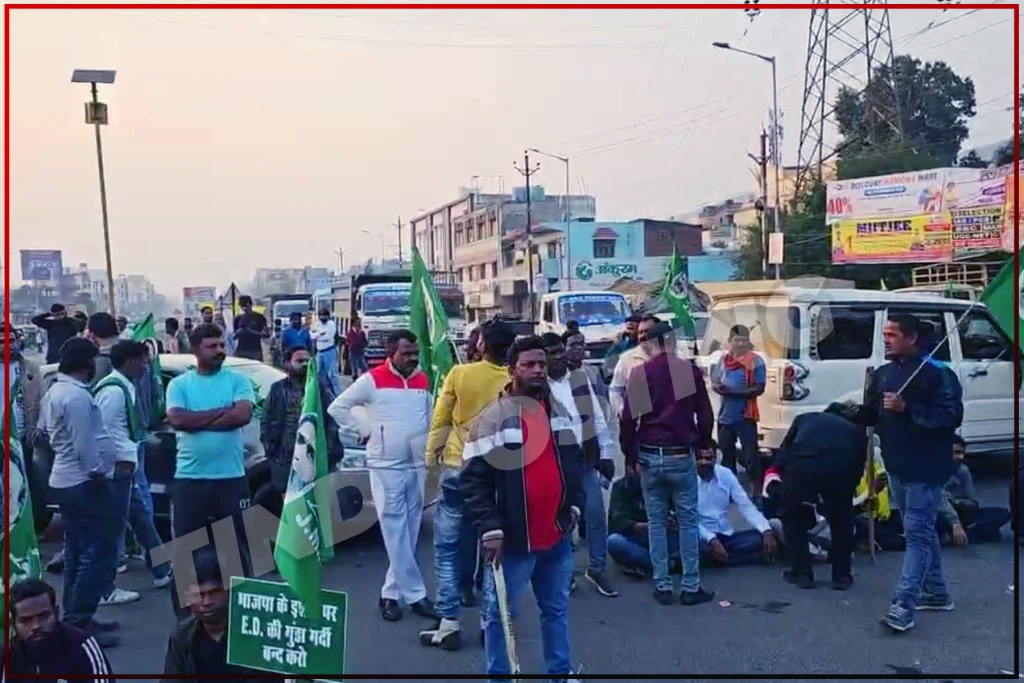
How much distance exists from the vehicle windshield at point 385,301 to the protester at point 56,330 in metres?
13.9

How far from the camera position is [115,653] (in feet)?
17.0

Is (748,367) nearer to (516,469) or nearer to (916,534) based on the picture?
(916,534)

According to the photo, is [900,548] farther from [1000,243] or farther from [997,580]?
[1000,243]

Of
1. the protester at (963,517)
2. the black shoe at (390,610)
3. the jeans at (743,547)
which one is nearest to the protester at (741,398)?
the protester at (963,517)

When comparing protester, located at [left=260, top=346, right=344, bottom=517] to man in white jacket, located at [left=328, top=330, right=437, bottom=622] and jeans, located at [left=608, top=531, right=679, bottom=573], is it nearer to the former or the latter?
man in white jacket, located at [left=328, top=330, right=437, bottom=622]

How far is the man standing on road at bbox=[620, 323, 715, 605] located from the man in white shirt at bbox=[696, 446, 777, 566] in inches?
27.4

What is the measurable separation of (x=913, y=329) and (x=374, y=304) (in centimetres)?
2035

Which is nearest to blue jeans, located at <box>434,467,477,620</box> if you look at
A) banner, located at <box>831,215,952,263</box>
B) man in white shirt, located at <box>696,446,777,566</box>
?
man in white shirt, located at <box>696,446,777,566</box>

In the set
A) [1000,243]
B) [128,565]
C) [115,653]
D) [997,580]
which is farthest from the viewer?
[1000,243]

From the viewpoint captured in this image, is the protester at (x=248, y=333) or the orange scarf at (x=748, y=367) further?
the protester at (x=248, y=333)

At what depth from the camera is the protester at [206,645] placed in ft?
11.9

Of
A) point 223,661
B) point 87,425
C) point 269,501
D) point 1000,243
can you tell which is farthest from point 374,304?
point 223,661

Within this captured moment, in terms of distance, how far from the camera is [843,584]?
20.3 ft

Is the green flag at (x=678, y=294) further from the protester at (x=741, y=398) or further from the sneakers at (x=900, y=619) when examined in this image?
the sneakers at (x=900, y=619)
